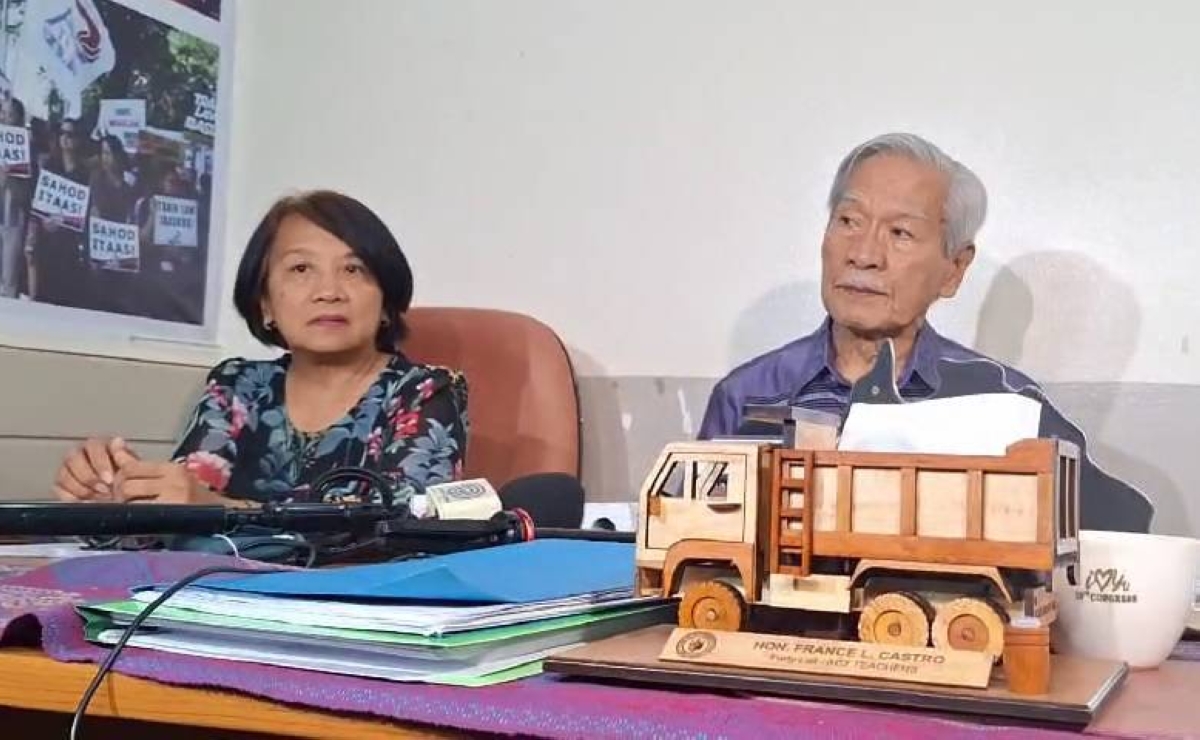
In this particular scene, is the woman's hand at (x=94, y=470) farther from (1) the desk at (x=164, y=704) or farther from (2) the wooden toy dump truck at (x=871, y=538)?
(2) the wooden toy dump truck at (x=871, y=538)

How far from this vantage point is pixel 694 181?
195 centimetres

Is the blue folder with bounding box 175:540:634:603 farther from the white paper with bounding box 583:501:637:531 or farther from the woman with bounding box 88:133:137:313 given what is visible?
the woman with bounding box 88:133:137:313

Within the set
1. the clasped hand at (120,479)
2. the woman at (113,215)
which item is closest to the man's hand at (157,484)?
the clasped hand at (120,479)

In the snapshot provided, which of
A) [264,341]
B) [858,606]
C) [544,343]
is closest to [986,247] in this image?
[544,343]

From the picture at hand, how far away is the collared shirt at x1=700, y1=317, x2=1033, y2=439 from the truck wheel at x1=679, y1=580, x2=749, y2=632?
3.47ft

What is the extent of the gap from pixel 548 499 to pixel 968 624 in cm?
52

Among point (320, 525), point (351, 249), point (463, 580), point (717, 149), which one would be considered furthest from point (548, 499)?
point (717, 149)

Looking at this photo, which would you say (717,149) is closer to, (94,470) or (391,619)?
(94,470)

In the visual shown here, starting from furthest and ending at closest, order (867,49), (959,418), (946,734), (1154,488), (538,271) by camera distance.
Answer: (538,271), (867,49), (1154,488), (959,418), (946,734)

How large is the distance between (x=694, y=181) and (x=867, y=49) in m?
0.30

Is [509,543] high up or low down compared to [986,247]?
down

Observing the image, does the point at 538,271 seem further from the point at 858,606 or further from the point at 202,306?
the point at 858,606

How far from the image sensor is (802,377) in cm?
171

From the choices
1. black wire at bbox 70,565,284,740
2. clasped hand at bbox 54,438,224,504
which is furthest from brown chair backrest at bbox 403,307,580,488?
black wire at bbox 70,565,284,740
